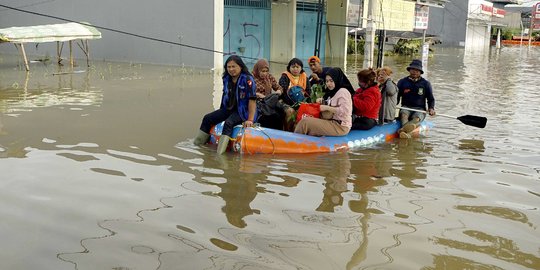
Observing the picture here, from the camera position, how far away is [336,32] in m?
30.8

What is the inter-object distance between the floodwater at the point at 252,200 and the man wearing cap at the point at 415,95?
1.66ft

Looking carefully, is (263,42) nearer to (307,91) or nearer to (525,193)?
(307,91)

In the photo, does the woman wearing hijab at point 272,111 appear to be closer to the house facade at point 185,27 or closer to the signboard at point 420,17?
the house facade at point 185,27

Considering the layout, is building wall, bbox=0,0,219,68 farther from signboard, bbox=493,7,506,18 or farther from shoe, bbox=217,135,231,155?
signboard, bbox=493,7,506,18

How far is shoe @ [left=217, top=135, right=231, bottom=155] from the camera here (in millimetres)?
7469

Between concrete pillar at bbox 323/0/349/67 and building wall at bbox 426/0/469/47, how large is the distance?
79.3 feet

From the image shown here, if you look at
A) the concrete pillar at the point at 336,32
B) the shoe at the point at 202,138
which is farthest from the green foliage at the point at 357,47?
the shoe at the point at 202,138

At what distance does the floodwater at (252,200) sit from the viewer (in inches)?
165

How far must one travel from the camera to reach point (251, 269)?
3934mm

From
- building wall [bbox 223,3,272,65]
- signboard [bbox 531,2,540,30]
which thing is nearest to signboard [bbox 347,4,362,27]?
building wall [bbox 223,3,272,65]

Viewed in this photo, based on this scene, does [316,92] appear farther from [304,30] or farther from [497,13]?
[497,13]

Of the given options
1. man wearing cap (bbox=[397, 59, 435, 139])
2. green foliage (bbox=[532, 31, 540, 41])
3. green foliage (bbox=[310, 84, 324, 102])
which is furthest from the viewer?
green foliage (bbox=[532, 31, 540, 41])

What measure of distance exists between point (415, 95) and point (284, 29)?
661 inches

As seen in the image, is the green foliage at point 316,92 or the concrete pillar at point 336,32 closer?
the green foliage at point 316,92
